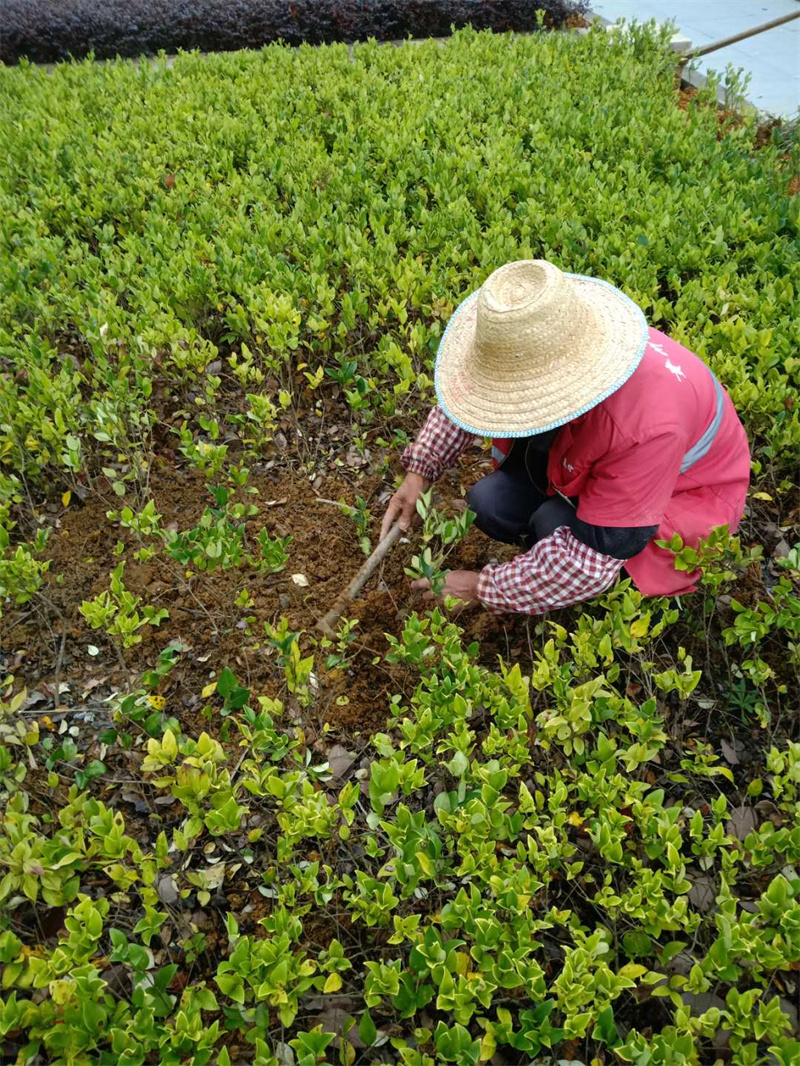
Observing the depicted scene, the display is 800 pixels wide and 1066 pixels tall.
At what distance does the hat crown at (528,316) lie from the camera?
6.41 ft

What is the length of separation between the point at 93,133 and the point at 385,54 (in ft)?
7.66

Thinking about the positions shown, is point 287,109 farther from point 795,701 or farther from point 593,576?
point 795,701

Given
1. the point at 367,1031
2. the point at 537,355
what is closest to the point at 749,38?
the point at 537,355

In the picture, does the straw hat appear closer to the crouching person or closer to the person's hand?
the crouching person

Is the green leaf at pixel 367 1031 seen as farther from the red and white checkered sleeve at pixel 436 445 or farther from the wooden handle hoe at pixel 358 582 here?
the red and white checkered sleeve at pixel 436 445

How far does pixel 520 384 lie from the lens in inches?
80.1

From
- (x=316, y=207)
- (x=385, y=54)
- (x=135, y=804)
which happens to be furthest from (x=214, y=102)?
(x=135, y=804)

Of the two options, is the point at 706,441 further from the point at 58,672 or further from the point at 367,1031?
the point at 58,672

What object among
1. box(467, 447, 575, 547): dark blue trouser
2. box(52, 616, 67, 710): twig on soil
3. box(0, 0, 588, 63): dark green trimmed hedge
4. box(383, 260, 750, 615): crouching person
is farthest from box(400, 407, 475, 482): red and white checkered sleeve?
box(0, 0, 588, 63): dark green trimmed hedge

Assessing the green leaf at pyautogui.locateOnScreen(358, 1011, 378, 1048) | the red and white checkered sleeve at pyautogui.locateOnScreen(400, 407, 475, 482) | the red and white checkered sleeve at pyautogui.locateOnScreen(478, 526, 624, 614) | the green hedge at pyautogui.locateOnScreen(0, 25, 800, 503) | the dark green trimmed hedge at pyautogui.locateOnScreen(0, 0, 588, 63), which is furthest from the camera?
the dark green trimmed hedge at pyautogui.locateOnScreen(0, 0, 588, 63)

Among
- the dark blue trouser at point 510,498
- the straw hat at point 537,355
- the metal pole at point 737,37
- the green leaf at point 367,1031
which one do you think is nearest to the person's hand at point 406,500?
the dark blue trouser at point 510,498

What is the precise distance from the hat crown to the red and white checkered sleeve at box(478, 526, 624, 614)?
51 centimetres

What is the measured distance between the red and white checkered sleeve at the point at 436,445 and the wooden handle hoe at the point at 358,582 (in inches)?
8.2

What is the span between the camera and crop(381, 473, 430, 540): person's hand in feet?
8.63
